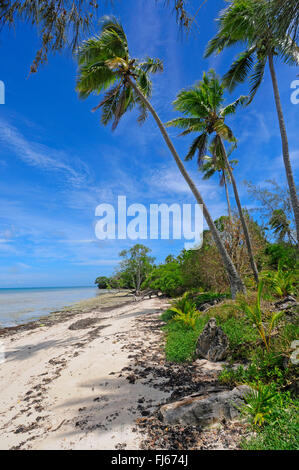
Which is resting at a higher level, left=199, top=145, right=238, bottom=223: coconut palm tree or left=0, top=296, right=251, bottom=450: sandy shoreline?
left=199, top=145, right=238, bottom=223: coconut palm tree

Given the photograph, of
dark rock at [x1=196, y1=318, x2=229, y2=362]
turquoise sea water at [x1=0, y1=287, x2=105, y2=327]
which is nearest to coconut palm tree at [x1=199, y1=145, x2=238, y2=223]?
dark rock at [x1=196, y1=318, x2=229, y2=362]

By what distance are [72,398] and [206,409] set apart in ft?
Answer: 7.98

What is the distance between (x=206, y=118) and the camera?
1120cm

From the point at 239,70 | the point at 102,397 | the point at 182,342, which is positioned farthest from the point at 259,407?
the point at 239,70

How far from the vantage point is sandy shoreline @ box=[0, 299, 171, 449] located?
277 cm

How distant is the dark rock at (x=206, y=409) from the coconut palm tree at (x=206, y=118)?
27.9 feet

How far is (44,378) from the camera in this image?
4898mm

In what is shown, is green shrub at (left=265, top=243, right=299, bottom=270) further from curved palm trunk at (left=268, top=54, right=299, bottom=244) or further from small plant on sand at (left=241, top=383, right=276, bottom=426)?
Answer: small plant on sand at (left=241, top=383, right=276, bottom=426)

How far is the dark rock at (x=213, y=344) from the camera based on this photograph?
4.61m

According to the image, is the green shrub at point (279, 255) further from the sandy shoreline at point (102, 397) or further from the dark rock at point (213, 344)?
the sandy shoreline at point (102, 397)

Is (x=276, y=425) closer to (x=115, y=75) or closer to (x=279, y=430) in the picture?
(x=279, y=430)

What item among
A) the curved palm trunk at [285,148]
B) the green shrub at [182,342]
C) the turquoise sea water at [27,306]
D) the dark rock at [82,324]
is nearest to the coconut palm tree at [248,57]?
the curved palm trunk at [285,148]

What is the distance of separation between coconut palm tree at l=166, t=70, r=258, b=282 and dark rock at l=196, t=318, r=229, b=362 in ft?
21.7

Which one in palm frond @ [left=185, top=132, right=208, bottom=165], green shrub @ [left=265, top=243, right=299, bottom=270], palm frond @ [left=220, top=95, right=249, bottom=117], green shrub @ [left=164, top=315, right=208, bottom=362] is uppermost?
palm frond @ [left=220, top=95, right=249, bottom=117]
